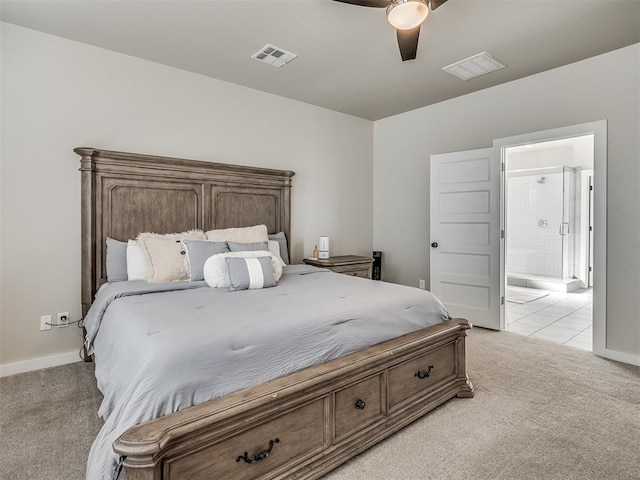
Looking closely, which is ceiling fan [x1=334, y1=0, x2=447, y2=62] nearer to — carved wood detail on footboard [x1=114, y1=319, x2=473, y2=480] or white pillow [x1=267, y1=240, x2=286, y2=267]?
carved wood detail on footboard [x1=114, y1=319, x2=473, y2=480]

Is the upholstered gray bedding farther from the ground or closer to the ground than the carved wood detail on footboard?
farther from the ground

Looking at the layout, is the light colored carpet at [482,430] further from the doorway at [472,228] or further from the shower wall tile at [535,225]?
the shower wall tile at [535,225]

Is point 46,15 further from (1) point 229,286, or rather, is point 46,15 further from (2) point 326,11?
(1) point 229,286

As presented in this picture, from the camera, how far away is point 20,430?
1995mm

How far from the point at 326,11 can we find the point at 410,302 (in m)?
2.12

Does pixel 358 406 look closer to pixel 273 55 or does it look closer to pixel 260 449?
pixel 260 449

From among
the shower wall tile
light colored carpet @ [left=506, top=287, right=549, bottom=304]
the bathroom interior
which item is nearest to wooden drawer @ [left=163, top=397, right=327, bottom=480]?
the bathroom interior

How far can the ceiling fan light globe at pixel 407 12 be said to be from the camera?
1.88 metres

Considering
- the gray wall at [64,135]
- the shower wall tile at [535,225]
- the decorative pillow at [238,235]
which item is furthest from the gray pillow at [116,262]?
the shower wall tile at [535,225]

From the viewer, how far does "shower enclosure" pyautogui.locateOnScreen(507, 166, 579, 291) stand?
254 inches

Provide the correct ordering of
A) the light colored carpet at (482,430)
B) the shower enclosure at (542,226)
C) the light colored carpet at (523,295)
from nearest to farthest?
the light colored carpet at (482,430), the light colored carpet at (523,295), the shower enclosure at (542,226)

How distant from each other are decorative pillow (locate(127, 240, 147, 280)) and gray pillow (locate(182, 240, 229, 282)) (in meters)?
0.36

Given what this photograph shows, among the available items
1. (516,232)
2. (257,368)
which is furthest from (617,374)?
(516,232)

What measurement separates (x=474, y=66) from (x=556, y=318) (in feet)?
10.6
